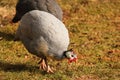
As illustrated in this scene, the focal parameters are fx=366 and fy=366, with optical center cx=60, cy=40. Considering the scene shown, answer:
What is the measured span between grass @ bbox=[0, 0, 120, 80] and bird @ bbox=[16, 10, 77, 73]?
513mm

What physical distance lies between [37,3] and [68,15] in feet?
9.01

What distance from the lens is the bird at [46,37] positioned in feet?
20.9

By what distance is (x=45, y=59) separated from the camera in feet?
22.3

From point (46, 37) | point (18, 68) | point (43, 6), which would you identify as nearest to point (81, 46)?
point (43, 6)

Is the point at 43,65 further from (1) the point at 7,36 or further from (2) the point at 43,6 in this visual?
(1) the point at 7,36

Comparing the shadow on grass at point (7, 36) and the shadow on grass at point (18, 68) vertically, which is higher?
the shadow on grass at point (7, 36)

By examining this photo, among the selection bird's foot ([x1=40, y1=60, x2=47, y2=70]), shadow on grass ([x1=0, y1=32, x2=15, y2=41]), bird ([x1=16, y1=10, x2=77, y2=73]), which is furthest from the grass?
bird ([x1=16, y1=10, x2=77, y2=73])

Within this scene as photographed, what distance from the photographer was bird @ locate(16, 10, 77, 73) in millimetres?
6359

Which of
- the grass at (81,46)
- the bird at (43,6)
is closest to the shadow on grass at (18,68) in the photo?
the grass at (81,46)

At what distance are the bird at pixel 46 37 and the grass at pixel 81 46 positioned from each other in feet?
1.68

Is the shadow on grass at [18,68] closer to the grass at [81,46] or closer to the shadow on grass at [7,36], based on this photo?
the grass at [81,46]

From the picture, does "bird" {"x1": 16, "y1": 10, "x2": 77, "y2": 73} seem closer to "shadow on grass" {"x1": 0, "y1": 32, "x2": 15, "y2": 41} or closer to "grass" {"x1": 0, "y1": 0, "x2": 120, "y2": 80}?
"grass" {"x1": 0, "y1": 0, "x2": 120, "y2": 80}

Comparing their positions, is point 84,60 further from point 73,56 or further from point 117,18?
point 117,18

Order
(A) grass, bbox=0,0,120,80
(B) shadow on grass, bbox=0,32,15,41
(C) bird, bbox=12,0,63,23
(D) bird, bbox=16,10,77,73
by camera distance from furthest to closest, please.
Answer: (B) shadow on grass, bbox=0,32,15,41 → (C) bird, bbox=12,0,63,23 → (A) grass, bbox=0,0,120,80 → (D) bird, bbox=16,10,77,73
